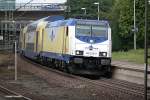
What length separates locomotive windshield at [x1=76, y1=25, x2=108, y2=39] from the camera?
95.3 feet

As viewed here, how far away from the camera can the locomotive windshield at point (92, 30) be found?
95.3 ft

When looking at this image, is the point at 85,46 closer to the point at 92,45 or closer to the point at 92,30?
the point at 92,45

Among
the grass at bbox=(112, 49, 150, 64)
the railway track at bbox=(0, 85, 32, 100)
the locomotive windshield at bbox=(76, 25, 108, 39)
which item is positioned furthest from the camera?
the grass at bbox=(112, 49, 150, 64)

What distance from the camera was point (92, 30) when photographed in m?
29.2

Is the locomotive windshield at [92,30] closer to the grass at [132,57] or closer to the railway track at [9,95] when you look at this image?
the railway track at [9,95]

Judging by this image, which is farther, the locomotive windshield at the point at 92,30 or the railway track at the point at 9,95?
the locomotive windshield at the point at 92,30

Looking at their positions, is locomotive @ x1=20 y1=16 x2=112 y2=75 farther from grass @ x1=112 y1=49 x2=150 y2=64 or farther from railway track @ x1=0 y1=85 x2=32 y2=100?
grass @ x1=112 y1=49 x2=150 y2=64

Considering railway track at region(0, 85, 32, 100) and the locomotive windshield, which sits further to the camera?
the locomotive windshield

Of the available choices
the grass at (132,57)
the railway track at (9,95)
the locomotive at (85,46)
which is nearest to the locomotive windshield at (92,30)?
the locomotive at (85,46)

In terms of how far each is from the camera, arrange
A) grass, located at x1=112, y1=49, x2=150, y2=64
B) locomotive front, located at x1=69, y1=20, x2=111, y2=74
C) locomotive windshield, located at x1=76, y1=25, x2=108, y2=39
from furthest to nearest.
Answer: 1. grass, located at x1=112, y1=49, x2=150, y2=64
2. locomotive windshield, located at x1=76, y1=25, x2=108, y2=39
3. locomotive front, located at x1=69, y1=20, x2=111, y2=74

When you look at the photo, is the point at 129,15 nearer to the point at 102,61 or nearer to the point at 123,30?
the point at 123,30

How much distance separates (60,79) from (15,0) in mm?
76333

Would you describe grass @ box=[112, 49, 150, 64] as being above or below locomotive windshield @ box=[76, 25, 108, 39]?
below

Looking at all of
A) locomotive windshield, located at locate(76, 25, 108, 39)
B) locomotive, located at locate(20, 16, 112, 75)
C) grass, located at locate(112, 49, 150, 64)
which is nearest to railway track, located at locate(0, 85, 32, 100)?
locomotive, located at locate(20, 16, 112, 75)
